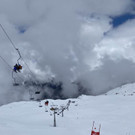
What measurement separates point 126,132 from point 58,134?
61.2ft

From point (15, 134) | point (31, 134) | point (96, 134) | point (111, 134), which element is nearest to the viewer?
point (96, 134)

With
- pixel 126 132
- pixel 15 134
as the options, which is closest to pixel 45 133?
pixel 15 134

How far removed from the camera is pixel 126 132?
3862cm

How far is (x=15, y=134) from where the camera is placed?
2511cm

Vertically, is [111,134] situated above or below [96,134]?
below

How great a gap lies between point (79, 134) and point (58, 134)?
5.78m

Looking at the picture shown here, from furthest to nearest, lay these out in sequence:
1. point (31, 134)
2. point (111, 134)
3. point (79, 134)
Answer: point (111, 134) → point (79, 134) → point (31, 134)

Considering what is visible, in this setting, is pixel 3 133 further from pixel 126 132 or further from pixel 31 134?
pixel 126 132

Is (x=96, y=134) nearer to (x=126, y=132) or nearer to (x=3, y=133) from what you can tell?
(x=3, y=133)

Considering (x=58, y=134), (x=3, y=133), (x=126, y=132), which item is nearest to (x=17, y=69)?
(x=3, y=133)

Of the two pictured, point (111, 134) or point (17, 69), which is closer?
point (17, 69)

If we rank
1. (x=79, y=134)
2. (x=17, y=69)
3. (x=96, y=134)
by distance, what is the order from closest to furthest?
(x=96, y=134) < (x=17, y=69) < (x=79, y=134)

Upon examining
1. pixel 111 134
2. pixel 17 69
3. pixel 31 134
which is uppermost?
pixel 17 69

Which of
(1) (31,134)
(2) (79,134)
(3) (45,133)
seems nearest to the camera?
(1) (31,134)
